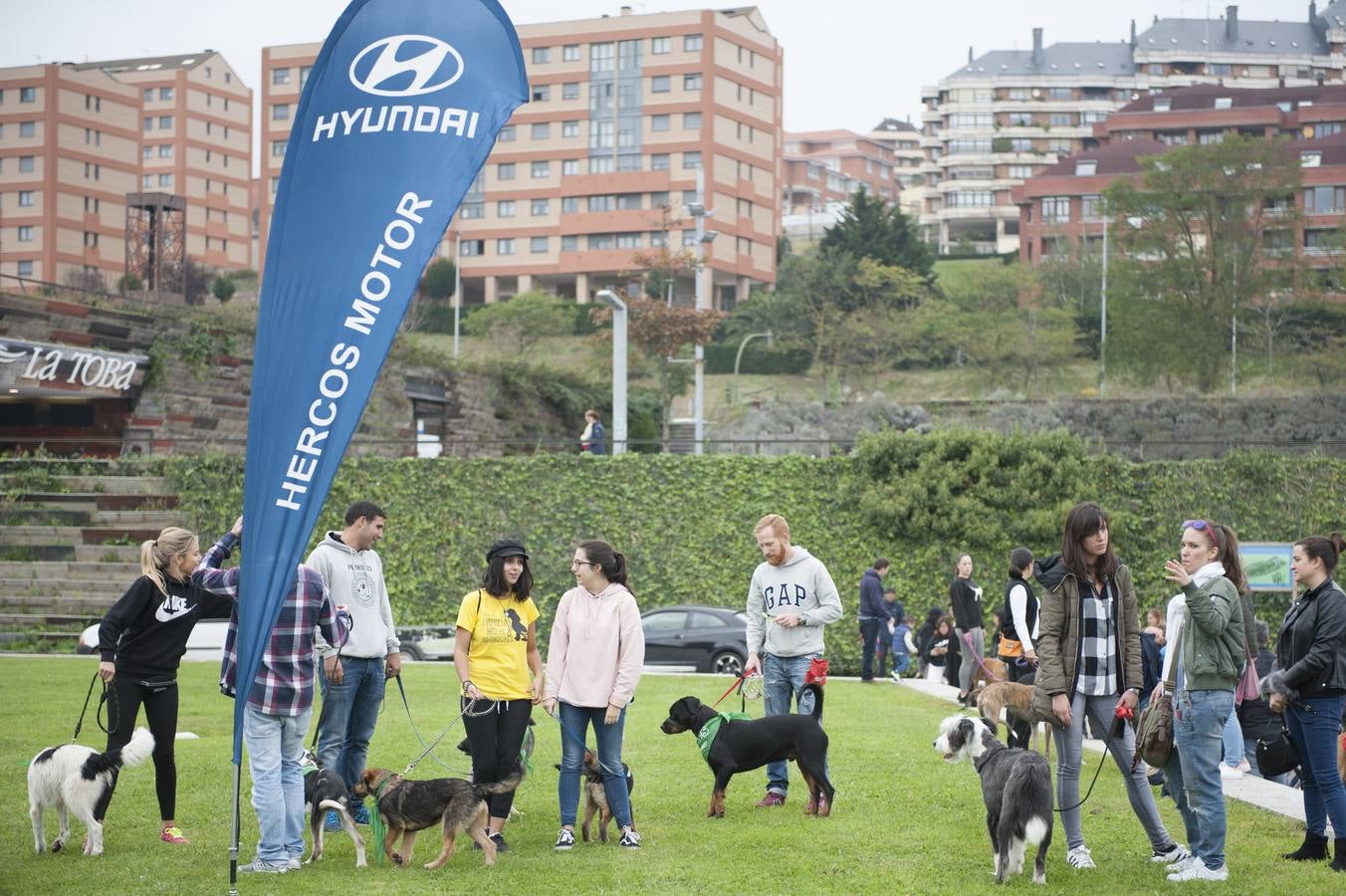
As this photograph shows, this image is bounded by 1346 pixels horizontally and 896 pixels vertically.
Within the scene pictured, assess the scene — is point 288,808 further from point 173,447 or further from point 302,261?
point 173,447

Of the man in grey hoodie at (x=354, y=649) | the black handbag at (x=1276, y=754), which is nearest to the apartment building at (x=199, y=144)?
the man in grey hoodie at (x=354, y=649)

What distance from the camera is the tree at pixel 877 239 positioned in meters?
69.2

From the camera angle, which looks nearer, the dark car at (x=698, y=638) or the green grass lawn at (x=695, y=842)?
the green grass lawn at (x=695, y=842)

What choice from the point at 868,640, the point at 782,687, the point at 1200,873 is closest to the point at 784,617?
the point at 782,687

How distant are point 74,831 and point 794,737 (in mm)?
4708

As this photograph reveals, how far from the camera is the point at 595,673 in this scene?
27.3 feet

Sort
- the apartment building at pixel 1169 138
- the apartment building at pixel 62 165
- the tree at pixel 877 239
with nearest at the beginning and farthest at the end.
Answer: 1. the tree at pixel 877 239
2. the apartment building at pixel 1169 138
3. the apartment building at pixel 62 165

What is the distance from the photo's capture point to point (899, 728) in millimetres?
14391

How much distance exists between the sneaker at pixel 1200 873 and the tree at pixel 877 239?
6214 centimetres

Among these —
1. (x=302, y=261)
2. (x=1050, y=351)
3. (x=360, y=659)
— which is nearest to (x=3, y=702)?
(x=360, y=659)

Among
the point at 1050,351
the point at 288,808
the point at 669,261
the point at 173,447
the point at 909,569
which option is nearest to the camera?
the point at 288,808

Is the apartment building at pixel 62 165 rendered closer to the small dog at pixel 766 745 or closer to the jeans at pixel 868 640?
the jeans at pixel 868 640

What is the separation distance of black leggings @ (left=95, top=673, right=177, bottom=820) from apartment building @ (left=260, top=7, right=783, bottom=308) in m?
71.2

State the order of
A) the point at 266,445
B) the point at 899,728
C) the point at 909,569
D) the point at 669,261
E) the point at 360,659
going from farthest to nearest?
Result: the point at 669,261 → the point at 909,569 → the point at 899,728 → the point at 360,659 → the point at 266,445
